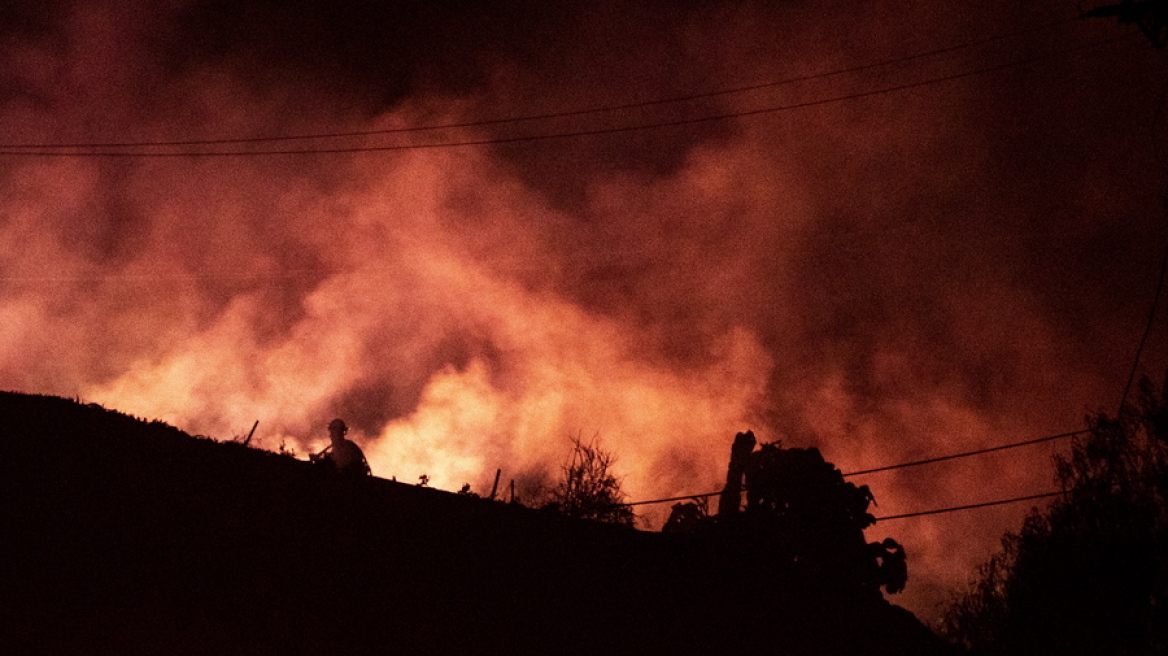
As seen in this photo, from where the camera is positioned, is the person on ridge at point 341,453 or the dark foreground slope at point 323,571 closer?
the dark foreground slope at point 323,571

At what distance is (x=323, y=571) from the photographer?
15094 millimetres

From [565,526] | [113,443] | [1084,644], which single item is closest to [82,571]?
[113,443]

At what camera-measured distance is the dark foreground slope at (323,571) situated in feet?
42.7

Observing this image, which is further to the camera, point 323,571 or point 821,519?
point 821,519

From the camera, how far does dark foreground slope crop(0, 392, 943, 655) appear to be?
42.7ft

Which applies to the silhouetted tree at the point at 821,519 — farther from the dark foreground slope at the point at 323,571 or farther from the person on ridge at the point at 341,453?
the person on ridge at the point at 341,453

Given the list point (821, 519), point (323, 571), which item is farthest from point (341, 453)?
point (821, 519)

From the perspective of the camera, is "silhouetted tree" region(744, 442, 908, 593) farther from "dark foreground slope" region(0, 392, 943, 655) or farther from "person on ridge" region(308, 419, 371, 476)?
"person on ridge" region(308, 419, 371, 476)

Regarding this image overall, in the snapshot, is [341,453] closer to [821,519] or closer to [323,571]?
[323,571]

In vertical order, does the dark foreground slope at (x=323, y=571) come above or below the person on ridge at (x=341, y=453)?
below

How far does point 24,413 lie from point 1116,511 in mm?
41870

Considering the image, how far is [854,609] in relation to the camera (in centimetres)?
1803

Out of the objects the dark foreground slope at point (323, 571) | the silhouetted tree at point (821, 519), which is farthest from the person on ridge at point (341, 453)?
the silhouetted tree at point (821, 519)

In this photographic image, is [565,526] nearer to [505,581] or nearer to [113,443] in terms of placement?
[505,581]
